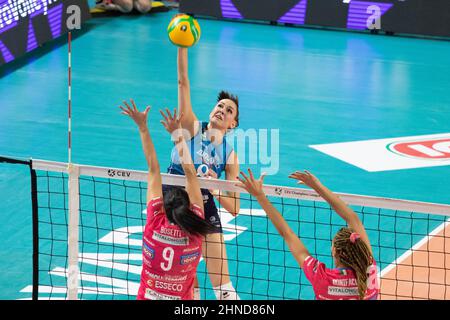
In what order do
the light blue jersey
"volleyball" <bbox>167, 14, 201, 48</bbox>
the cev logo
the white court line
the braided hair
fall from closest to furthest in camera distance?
the braided hair < the light blue jersey < "volleyball" <bbox>167, 14, 201, 48</bbox> < the white court line < the cev logo

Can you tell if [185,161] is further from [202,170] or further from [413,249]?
[413,249]

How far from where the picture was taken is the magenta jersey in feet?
21.0

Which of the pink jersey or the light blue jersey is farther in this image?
the light blue jersey

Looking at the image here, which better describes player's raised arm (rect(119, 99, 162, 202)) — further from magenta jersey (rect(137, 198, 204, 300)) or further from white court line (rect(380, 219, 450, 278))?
white court line (rect(380, 219, 450, 278))

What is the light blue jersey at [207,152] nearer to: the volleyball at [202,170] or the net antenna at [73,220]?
the volleyball at [202,170]

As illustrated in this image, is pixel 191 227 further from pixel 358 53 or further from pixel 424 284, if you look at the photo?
pixel 358 53

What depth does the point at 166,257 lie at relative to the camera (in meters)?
6.45

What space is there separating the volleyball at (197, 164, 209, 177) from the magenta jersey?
4.60 ft

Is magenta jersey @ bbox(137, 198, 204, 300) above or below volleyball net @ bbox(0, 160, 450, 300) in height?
above

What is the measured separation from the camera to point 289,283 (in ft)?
30.9

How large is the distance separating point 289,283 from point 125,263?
6.12ft

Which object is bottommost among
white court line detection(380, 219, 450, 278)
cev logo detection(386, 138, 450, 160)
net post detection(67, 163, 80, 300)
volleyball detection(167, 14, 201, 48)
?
white court line detection(380, 219, 450, 278)

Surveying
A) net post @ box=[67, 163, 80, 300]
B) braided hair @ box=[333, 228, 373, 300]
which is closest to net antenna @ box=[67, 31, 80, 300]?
net post @ box=[67, 163, 80, 300]

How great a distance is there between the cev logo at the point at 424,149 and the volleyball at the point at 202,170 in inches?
245
